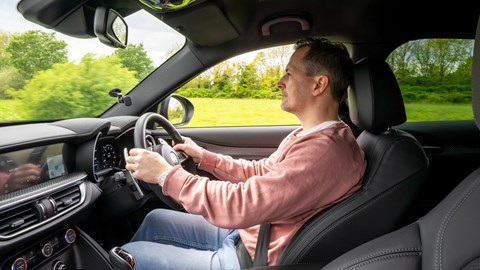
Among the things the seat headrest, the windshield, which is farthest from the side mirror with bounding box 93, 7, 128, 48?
the seat headrest

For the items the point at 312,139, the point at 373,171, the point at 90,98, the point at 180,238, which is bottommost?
the point at 180,238

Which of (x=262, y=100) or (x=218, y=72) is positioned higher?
(x=218, y=72)

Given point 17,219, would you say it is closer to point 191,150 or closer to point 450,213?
point 191,150

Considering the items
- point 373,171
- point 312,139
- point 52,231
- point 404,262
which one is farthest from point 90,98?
point 404,262

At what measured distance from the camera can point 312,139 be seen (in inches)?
67.7

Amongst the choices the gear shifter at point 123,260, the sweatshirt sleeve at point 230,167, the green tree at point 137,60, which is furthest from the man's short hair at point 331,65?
the green tree at point 137,60

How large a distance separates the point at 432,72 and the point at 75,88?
252 cm

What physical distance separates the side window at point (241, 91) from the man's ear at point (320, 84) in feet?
2.98

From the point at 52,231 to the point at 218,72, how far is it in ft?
5.13

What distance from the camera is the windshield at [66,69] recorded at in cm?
228

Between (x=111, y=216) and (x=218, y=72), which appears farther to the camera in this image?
(x=218, y=72)

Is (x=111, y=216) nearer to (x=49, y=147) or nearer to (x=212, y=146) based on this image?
(x=49, y=147)

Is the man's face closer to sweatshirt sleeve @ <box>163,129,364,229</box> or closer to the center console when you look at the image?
sweatshirt sleeve @ <box>163,129,364,229</box>

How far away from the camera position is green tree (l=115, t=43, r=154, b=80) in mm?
2816
